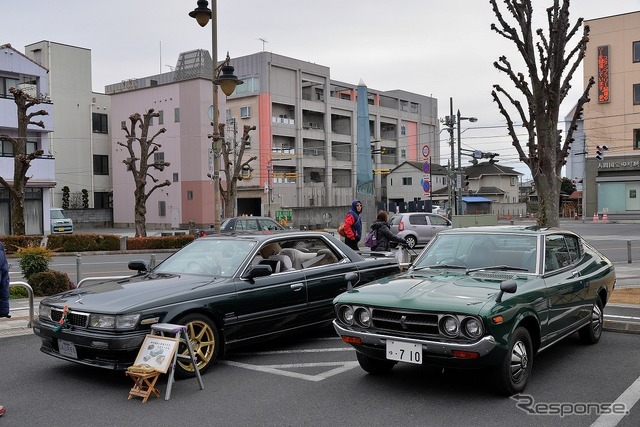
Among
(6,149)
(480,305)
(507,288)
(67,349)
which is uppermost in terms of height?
(6,149)

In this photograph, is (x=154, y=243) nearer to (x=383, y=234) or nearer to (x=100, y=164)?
(x=383, y=234)

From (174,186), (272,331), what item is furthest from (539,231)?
(174,186)

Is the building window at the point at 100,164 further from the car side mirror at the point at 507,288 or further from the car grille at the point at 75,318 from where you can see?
the car side mirror at the point at 507,288

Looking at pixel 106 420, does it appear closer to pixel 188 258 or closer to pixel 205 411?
pixel 205 411

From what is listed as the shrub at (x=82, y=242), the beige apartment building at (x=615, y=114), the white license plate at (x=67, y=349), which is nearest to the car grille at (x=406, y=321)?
the white license plate at (x=67, y=349)

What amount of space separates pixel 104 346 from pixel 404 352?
2.85 m

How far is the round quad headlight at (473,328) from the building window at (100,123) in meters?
61.6

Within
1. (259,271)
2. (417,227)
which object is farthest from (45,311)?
(417,227)

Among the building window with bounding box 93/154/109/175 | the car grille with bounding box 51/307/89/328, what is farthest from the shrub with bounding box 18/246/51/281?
the building window with bounding box 93/154/109/175

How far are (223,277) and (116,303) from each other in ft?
4.31

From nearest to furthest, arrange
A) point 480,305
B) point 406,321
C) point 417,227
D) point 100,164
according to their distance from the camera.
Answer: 1. point 480,305
2. point 406,321
3. point 417,227
4. point 100,164

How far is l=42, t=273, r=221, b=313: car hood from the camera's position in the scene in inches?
234

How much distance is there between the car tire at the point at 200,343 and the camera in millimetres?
6055

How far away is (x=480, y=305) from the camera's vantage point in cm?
511
